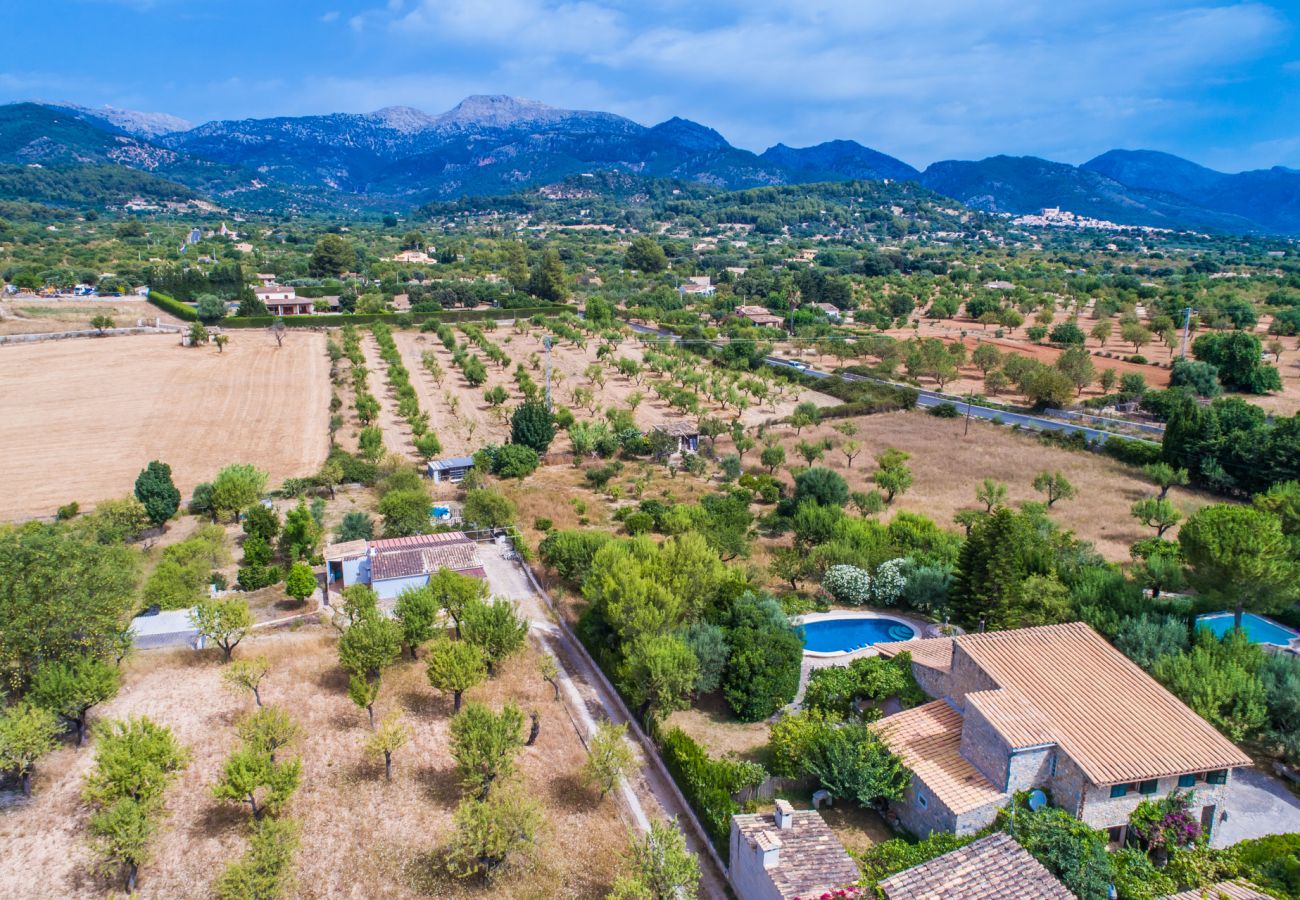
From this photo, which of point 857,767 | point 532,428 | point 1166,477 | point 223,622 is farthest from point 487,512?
point 1166,477

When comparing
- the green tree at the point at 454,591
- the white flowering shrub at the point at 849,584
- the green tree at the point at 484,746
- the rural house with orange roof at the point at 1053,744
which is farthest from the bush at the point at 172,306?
the rural house with orange roof at the point at 1053,744

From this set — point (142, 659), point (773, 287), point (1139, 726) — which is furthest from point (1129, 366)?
point (142, 659)

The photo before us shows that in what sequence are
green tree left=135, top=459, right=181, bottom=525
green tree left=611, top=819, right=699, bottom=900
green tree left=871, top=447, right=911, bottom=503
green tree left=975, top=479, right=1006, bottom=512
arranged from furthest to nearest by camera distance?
green tree left=871, top=447, right=911, bottom=503, green tree left=975, top=479, right=1006, bottom=512, green tree left=135, top=459, right=181, bottom=525, green tree left=611, top=819, right=699, bottom=900

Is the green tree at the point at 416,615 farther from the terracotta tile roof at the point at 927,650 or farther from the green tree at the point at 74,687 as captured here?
the terracotta tile roof at the point at 927,650

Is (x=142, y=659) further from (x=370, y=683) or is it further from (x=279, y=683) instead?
(x=370, y=683)

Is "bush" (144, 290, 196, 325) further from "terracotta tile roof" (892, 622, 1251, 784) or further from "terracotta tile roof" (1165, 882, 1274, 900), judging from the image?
"terracotta tile roof" (1165, 882, 1274, 900)

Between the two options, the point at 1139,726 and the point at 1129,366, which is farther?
the point at 1129,366

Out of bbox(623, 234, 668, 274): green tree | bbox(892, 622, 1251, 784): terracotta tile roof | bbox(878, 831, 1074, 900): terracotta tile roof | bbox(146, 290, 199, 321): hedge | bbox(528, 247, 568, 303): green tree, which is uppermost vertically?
bbox(623, 234, 668, 274): green tree

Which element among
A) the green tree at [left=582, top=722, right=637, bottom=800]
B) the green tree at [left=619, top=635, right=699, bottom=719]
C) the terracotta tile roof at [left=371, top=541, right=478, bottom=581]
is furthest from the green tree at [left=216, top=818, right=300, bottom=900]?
the terracotta tile roof at [left=371, top=541, right=478, bottom=581]
